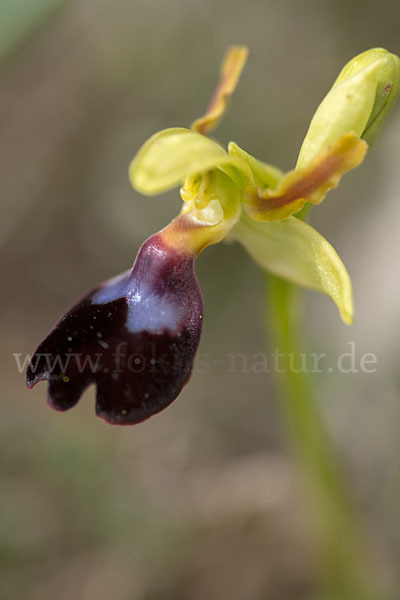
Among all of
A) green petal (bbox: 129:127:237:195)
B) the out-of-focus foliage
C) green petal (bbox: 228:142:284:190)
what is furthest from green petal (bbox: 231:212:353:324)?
the out-of-focus foliage

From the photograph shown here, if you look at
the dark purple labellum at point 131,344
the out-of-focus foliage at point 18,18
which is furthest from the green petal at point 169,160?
the out-of-focus foliage at point 18,18

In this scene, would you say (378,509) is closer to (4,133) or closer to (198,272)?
(198,272)

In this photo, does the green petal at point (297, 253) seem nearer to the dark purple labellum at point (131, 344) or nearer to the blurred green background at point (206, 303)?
the dark purple labellum at point (131, 344)

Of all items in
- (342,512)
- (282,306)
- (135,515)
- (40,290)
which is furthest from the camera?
(40,290)

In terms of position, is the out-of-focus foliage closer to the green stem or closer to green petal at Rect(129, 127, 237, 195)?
the green stem

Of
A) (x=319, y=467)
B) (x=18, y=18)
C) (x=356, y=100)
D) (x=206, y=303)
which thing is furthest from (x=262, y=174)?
(x=206, y=303)

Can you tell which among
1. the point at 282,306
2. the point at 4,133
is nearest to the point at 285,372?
the point at 282,306
